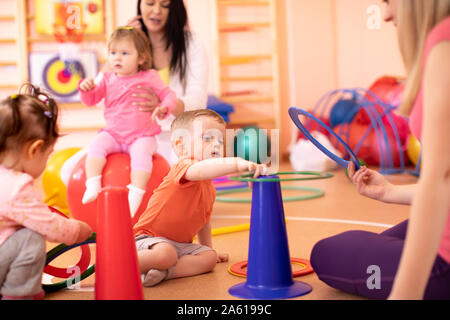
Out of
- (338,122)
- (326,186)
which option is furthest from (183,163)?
(338,122)

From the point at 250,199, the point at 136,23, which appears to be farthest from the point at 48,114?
the point at 250,199

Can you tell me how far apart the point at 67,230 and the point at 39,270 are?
0.30ft

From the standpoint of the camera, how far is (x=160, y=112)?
1.88 metres

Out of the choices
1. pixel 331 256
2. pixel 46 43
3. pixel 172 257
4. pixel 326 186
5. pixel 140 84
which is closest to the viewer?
pixel 331 256

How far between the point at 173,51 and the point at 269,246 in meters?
1.29

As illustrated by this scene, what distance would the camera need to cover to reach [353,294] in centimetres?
113

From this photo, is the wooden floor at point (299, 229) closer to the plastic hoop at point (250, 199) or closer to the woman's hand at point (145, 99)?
the plastic hoop at point (250, 199)

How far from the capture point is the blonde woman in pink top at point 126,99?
1.85m

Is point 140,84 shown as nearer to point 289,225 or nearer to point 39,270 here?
point 289,225

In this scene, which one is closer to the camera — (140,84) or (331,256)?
(331,256)

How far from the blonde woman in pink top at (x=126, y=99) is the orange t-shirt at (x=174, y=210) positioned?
0.45m

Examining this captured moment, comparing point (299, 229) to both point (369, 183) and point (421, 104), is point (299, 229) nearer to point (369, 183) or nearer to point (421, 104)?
point (369, 183)

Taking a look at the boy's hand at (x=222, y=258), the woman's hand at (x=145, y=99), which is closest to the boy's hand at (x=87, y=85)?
the woman's hand at (x=145, y=99)

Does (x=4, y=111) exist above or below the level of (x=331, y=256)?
above
